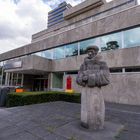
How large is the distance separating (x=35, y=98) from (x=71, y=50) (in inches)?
312

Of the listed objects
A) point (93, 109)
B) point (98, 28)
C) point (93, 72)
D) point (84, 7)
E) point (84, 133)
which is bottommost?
point (84, 133)

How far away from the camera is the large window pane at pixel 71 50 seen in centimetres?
1393

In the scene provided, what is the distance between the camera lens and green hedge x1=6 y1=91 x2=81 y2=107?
7622 millimetres

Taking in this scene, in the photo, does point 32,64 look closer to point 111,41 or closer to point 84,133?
point 111,41

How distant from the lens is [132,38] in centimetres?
998

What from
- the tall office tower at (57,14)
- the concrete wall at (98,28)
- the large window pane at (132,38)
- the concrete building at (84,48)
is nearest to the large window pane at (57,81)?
the concrete building at (84,48)

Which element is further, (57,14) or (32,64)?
(57,14)

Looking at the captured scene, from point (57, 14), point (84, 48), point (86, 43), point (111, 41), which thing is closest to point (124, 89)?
point (111, 41)

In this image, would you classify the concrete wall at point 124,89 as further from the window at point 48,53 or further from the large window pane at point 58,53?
the window at point 48,53

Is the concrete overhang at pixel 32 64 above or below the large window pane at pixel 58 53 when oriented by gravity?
below

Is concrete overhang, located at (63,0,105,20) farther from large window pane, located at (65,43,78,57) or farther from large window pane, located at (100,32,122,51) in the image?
large window pane, located at (100,32,122,51)

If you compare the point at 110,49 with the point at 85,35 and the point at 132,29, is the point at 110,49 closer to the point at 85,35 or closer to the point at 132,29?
the point at 132,29

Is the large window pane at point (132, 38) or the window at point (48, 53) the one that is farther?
the window at point (48, 53)

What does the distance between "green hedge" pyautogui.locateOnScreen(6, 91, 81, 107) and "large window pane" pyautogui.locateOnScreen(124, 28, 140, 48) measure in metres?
6.17
